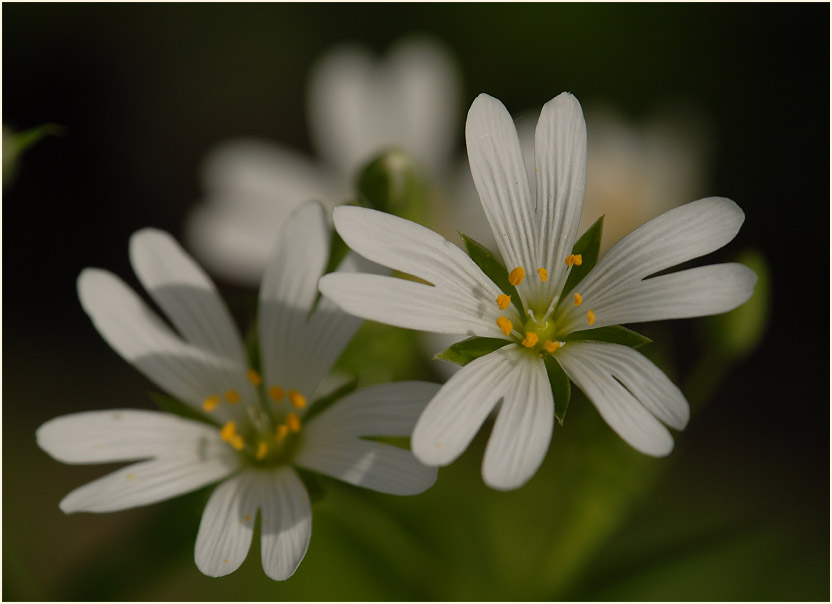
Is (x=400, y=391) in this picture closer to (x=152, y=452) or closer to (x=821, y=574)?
(x=152, y=452)

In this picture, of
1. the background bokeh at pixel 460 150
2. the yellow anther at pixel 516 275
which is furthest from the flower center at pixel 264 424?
the background bokeh at pixel 460 150

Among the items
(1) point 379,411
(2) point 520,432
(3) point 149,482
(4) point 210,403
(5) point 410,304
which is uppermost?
(5) point 410,304

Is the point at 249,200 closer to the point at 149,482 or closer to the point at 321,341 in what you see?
the point at 321,341

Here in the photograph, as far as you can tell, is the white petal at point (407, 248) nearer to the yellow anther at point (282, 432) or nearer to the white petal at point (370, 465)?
the white petal at point (370, 465)

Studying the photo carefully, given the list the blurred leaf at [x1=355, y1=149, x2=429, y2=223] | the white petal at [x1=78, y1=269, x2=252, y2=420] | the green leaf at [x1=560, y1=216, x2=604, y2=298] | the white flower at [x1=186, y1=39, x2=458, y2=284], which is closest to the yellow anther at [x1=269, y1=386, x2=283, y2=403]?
the white petal at [x1=78, y1=269, x2=252, y2=420]

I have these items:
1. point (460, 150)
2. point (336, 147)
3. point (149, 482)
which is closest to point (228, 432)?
point (149, 482)
